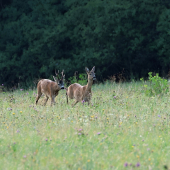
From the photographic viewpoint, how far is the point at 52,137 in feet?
18.8

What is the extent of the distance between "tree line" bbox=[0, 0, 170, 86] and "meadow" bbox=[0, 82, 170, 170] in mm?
12736

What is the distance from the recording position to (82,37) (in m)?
22.4

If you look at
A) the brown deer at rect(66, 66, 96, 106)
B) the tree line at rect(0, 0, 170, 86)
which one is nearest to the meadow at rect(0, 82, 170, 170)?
the brown deer at rect(66, 66, 96, 106)

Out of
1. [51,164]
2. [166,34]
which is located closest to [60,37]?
[166,34]

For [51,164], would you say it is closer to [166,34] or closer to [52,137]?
[52,137]

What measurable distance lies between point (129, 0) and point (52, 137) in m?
16.8

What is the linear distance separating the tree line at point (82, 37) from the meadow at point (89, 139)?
12736 mm

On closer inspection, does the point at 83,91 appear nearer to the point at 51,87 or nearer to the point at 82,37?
the point at 51,87

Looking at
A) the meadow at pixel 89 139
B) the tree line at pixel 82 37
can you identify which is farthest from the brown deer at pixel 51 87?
the tree line at pixel 82 37

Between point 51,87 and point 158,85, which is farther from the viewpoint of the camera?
point 51,87

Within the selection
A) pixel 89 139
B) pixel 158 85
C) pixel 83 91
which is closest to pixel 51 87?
pixel 83 91

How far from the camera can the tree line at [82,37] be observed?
20.8 meters

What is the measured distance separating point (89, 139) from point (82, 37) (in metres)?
17.3

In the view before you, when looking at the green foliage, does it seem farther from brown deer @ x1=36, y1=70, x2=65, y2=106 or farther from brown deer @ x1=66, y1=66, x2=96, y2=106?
brown deer @ x1=36, y1=70, x2=65, y2=106
